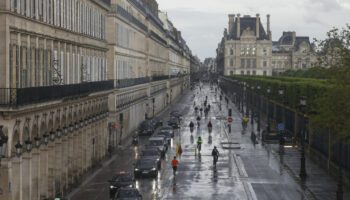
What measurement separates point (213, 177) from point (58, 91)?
44.1ft

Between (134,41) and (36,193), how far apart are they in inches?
2291

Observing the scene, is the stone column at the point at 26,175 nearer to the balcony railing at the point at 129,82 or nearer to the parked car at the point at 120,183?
the parked car at the point at 120,183

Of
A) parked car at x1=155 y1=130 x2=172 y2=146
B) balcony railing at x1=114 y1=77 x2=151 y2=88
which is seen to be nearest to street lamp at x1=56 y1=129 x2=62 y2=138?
balcony railing at x1=114 y1=77 x2=151 y2=88

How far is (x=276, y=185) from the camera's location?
47844 mm

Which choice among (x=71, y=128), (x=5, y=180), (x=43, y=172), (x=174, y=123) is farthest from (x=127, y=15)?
(x=5, y=180)

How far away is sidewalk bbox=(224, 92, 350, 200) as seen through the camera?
43778mm

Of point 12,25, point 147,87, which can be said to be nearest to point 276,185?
point 12,25

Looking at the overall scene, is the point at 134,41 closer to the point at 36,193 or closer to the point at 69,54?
the point at 69,54

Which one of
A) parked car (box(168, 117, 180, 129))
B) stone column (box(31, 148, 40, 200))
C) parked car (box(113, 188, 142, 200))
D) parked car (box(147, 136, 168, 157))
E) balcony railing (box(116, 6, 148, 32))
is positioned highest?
balcony railing (box(116, 6, 148, 32))

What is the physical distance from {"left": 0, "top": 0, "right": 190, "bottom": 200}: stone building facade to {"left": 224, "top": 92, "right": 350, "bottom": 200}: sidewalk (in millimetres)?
14767

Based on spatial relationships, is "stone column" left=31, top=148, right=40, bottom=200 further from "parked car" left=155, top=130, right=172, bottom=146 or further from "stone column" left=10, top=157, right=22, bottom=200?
"parked car" left=155, top=130, right=172, bottom=146

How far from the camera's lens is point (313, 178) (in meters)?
50.6

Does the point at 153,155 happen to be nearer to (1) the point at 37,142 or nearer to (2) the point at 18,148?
(1) the point at 37,142

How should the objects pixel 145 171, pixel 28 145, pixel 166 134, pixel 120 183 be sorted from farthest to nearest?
pixel 166 134 → pixel 145 171 → pixel 120 183 → pixel 28 145
